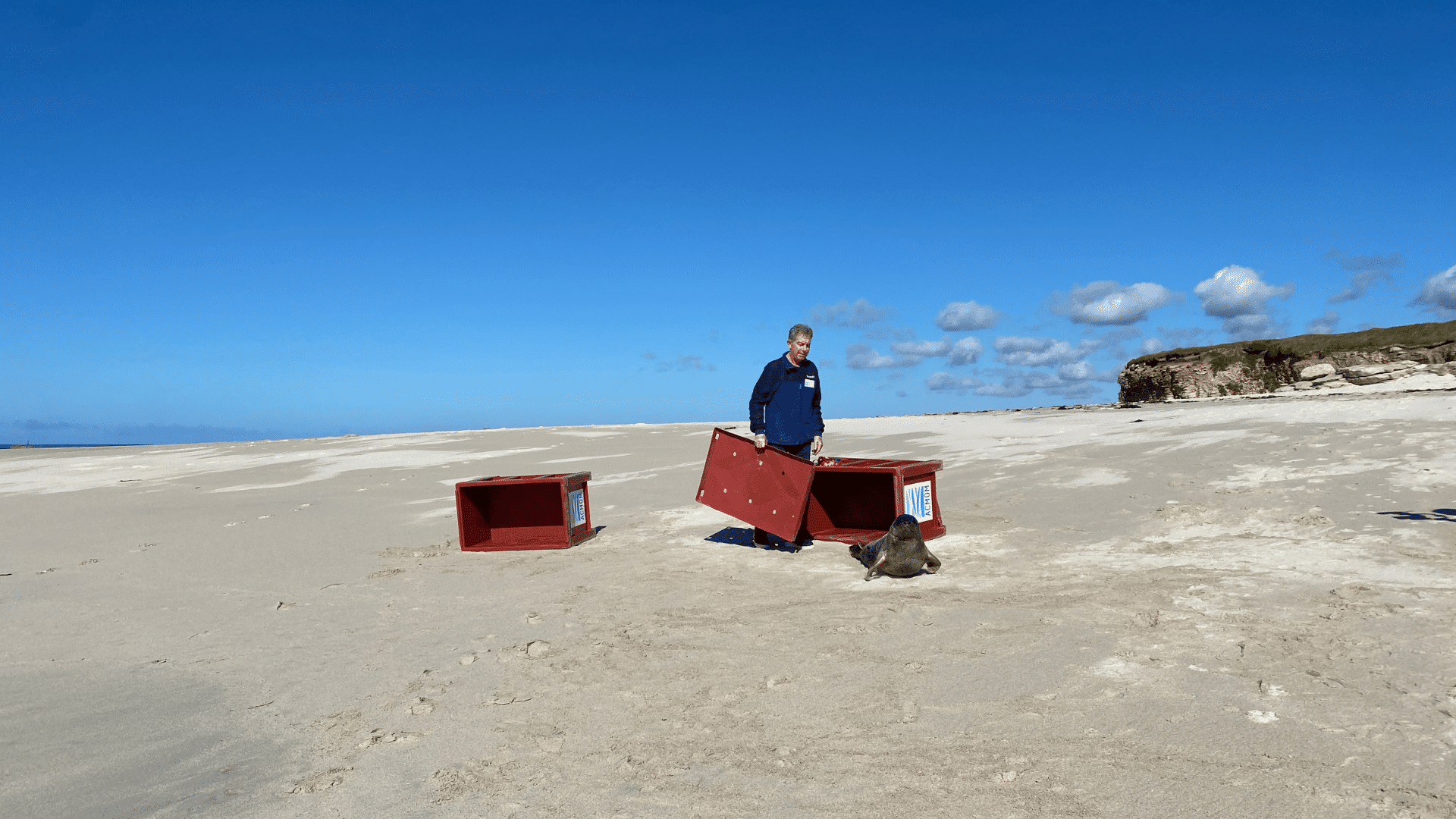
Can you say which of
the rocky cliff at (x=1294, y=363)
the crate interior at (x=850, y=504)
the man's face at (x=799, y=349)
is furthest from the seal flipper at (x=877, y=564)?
the rocky cliff at (x=1294, y=363)

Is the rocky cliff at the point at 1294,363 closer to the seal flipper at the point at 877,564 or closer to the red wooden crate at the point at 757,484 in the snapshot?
the red wooden crate at the point at 757,484

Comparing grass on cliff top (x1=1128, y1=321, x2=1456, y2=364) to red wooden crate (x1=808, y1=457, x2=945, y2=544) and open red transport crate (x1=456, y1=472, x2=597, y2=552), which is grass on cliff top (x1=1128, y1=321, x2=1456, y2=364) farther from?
open red transport crate (x1=456, y1=472, x2=597, y2=552)

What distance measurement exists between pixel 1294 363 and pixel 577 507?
2723cm

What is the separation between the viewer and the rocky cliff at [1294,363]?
923 inches

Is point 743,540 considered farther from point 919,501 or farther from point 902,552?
point 902,552

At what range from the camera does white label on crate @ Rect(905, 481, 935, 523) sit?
697cm

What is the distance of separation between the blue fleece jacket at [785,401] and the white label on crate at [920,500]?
1012mm

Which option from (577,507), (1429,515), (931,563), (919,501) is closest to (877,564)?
(931,563)

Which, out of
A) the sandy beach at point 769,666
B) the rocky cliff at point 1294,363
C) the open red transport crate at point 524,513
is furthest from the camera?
the rocky cliff at point 1294,363

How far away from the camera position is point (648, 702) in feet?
11.1

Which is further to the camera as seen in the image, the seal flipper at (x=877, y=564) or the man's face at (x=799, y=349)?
the man's face at (x=799, y=349)

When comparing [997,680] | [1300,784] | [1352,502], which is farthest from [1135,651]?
[1352,502]

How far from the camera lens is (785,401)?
7.25 m

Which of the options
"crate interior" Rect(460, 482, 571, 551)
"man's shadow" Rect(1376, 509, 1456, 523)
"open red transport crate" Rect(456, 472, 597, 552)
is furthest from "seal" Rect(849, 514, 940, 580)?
"man's shadow" Rect(1376, 509, 1456, 523)
